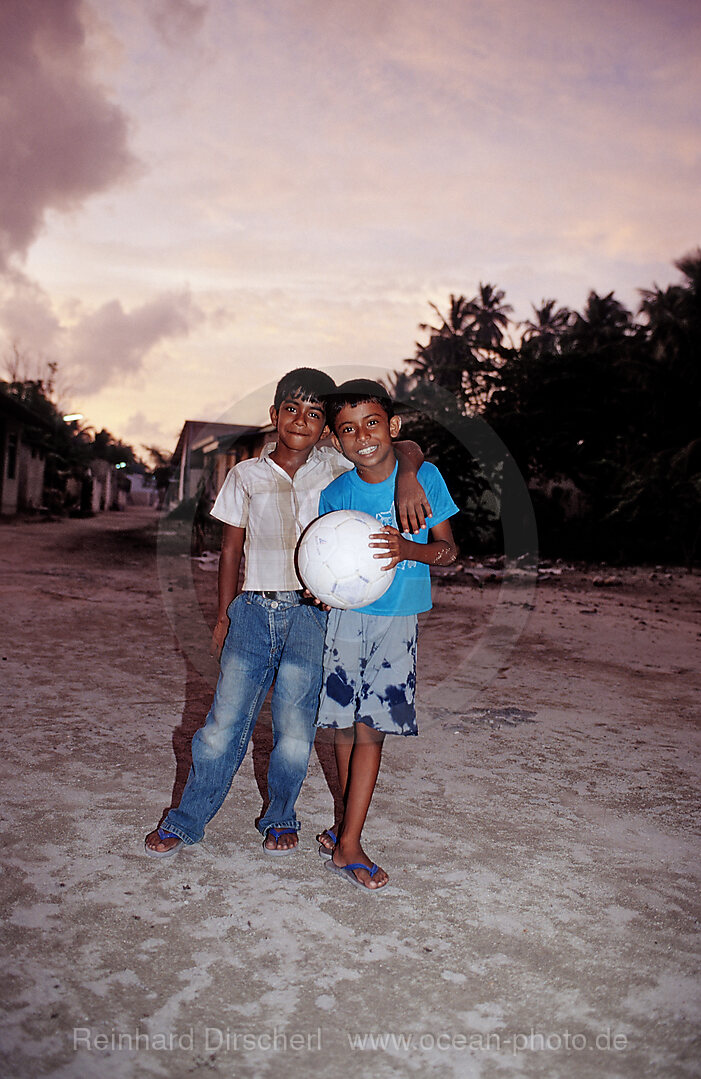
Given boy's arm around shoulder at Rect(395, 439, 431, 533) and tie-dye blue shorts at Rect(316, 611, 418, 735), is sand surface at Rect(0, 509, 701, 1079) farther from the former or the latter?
boy's arm around shoulder at Rect(395, 439, 431, 533)

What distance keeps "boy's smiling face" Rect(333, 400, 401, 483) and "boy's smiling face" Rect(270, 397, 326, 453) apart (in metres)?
0.11

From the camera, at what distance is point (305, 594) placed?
2.84m

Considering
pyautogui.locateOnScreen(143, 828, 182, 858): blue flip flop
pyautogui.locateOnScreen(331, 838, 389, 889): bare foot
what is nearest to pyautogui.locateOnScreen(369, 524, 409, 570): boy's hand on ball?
pyautogui.locateOnScreen(331, 838, 389, 889): bare foot

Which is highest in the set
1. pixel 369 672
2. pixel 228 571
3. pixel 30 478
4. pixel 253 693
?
pixel 30 478

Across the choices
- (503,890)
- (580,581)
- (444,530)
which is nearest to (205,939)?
(503,890)

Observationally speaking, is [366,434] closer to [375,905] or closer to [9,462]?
[375,905]

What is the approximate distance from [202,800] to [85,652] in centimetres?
396

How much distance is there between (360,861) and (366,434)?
144 centimetres

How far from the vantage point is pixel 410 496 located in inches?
105

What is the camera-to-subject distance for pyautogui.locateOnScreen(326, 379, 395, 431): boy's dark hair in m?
2.75

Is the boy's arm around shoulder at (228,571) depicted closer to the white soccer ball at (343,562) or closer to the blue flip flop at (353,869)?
the white soccer ball at (343,562)

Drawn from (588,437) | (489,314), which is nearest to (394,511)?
(588,437)

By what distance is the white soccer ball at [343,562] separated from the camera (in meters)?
2.53

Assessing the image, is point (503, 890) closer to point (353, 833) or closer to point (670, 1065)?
point (353, 833)
